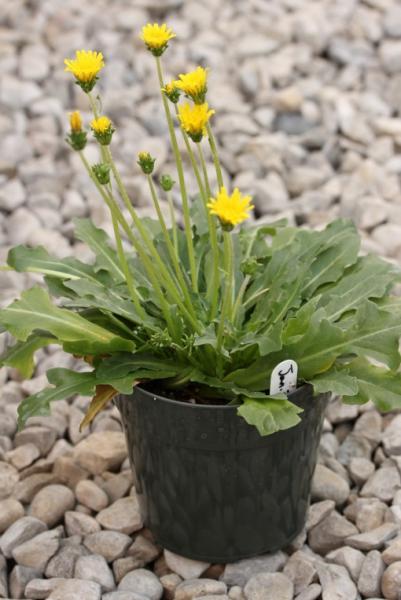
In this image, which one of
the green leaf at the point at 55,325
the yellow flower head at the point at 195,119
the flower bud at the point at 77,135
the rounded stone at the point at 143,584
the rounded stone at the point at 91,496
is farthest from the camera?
the rounded stone at the point at 91,496

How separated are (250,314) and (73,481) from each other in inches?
22.9

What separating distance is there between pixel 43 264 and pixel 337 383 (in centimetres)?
69

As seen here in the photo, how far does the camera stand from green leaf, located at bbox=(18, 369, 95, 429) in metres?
1.74

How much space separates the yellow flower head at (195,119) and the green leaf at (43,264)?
0.55 metres

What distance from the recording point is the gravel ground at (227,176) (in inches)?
76.5

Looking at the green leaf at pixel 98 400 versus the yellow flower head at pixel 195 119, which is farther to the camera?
the green leaf at pixel 98 400

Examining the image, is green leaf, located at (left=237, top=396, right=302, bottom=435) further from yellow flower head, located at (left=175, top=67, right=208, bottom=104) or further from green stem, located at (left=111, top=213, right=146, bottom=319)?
yellow flower head, located at (left=175, top=67, right=208, bottom=104)

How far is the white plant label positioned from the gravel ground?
407 millimetres

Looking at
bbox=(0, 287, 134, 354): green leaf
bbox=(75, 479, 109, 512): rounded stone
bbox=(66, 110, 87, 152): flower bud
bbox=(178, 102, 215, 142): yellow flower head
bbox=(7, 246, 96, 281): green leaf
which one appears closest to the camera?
bbox=(178, 102, 215, 142): yellow flower head

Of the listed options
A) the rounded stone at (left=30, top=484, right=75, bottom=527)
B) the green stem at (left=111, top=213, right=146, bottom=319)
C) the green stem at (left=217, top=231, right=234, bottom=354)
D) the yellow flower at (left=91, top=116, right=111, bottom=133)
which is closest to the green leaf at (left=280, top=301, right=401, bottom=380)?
the green stem at (left=217, top=231, right=234, bottom=354)

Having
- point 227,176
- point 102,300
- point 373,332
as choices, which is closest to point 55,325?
point 102,300

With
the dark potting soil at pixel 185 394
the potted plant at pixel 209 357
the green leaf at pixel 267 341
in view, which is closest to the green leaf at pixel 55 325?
the potted plant at pixel 209 357

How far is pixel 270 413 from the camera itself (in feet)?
5.47

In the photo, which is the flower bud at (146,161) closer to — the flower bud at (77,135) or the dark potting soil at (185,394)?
the flower bud at (77,135)
